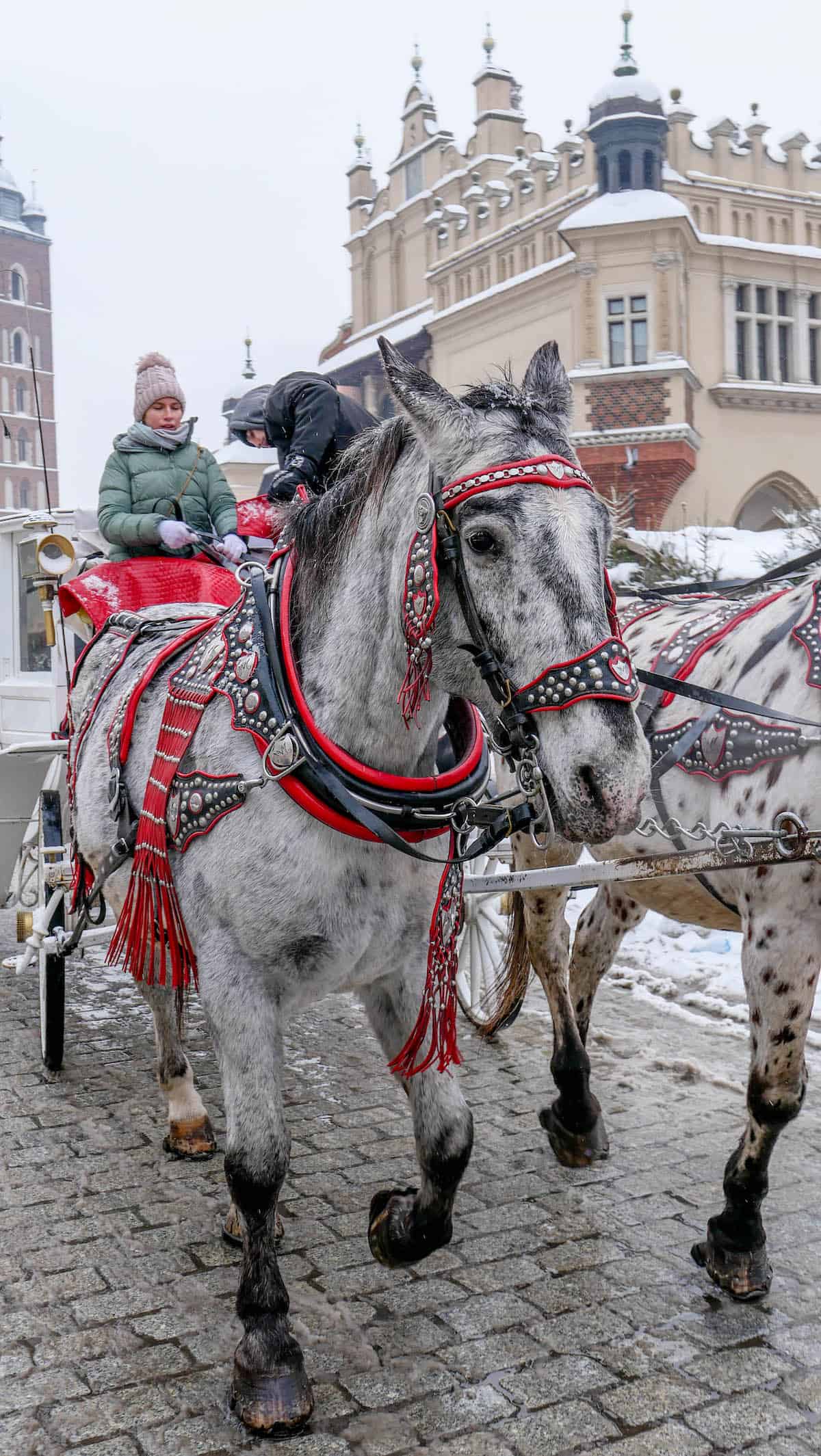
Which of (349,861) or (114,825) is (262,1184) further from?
(114,825)

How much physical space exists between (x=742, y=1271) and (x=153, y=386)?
3.75m

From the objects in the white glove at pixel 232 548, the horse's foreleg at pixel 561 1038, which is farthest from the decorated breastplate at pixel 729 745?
the white glove at pixel 232 548

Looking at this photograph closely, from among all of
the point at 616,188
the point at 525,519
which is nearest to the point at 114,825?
the point at 525,519

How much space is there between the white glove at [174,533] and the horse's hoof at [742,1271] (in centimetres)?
291

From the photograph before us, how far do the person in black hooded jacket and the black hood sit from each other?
54cm

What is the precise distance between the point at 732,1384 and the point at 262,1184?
123 centimetres

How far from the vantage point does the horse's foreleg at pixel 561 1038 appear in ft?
13.6

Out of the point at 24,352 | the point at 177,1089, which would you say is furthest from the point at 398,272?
the point at 24,352

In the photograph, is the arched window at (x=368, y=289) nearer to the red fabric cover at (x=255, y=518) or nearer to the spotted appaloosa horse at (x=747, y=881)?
the red fabric cover at (x=255, y=518)

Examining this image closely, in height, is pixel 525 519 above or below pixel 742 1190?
above

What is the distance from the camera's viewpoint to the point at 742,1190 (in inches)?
130

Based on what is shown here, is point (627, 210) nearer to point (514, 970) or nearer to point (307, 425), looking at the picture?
point (307, 425)

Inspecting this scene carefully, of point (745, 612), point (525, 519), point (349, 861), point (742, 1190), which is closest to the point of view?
point (525, 519)

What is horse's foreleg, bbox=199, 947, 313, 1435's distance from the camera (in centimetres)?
263
